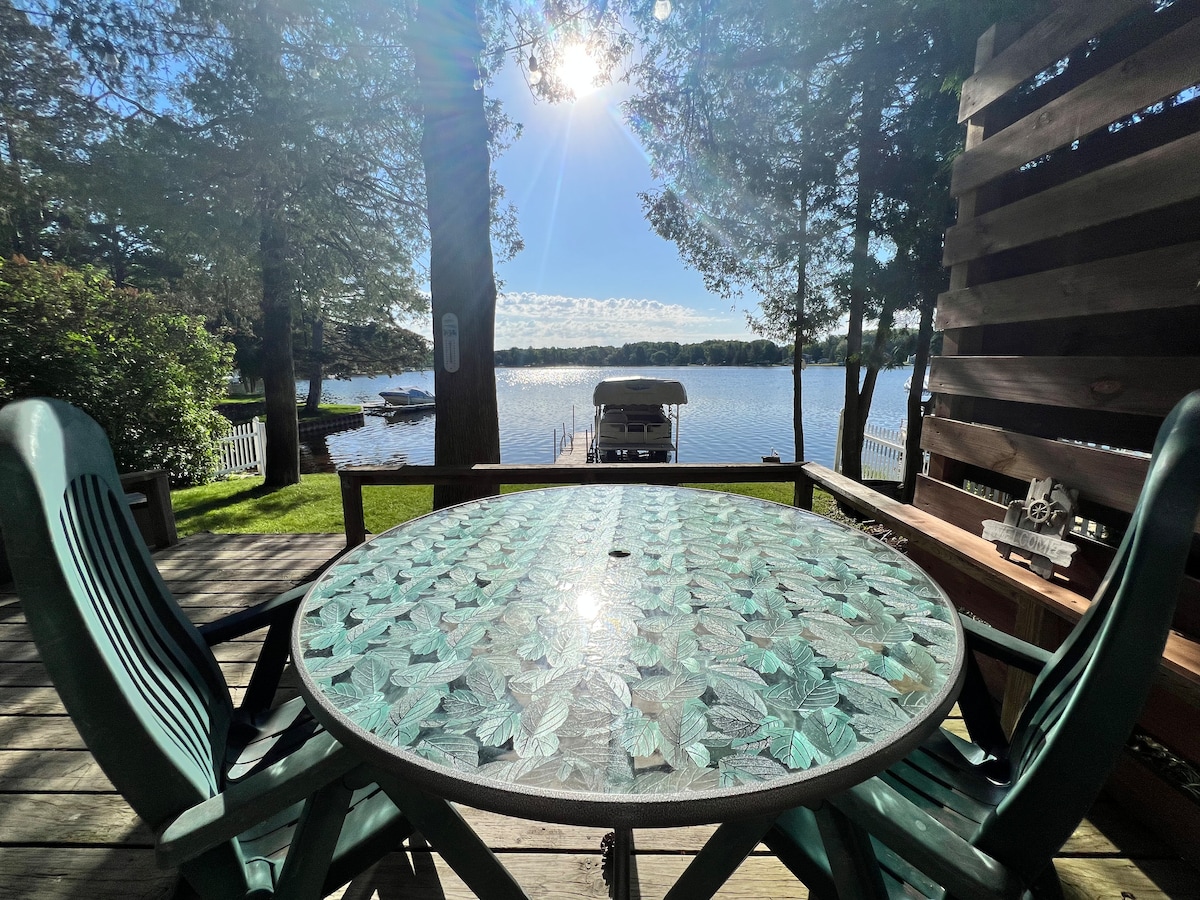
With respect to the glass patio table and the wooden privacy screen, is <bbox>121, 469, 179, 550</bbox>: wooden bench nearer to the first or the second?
the glass patio table

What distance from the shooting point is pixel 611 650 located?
0.94m

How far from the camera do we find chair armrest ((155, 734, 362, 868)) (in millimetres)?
703

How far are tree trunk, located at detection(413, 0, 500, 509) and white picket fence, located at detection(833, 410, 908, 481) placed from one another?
858cm

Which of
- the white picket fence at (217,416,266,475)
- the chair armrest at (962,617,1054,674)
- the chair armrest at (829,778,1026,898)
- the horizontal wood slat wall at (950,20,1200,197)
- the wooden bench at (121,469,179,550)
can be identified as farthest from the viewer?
the white picket fence at (217,416,266,475)

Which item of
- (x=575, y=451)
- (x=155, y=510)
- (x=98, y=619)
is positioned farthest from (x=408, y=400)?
(x=98, y=619)

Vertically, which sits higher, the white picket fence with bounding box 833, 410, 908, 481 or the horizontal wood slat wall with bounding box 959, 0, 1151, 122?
the horizontal wood slat wall with bounding box 959, 0, 1151, 122

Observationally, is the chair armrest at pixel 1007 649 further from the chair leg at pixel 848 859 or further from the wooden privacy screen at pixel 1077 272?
the chair leg at pixel 848 859

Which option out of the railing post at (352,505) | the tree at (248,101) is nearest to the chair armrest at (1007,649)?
the railing post at (352,505)

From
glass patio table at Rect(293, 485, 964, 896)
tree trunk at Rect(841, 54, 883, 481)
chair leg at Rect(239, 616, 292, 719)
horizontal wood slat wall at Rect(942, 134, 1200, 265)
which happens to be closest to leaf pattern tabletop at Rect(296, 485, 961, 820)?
glass patio table at Rect(293, 485, 964, 896)

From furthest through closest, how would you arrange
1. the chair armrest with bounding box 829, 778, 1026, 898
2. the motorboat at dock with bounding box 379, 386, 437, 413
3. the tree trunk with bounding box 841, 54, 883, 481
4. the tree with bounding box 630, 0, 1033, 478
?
the motorboat at dock with bounding box 379, 386, 437, 413, the tree trunk with bounding box 841, 54, 883, 481, the tree with bounding box 630, 0, 1033, 478, the chair armrest with bounding box 829, 778, 1026, 898

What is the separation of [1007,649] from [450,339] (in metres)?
3.79

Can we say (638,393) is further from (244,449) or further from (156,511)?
(156,511)

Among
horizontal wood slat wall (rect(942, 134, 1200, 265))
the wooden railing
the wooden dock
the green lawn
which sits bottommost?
the wooden dock

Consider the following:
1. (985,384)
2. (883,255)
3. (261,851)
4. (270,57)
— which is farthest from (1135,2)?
(883,255)
